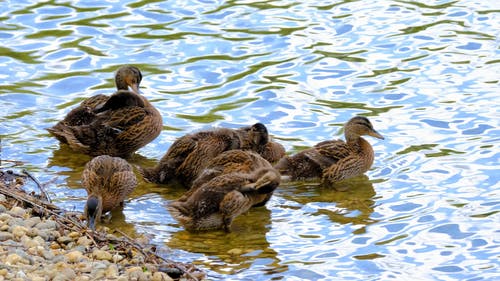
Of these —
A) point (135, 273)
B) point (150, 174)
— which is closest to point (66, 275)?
point (135, 273)

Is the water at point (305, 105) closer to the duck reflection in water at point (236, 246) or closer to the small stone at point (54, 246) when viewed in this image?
the duck reflection in water at point (236, 246)

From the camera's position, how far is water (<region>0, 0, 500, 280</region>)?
32.9 ft

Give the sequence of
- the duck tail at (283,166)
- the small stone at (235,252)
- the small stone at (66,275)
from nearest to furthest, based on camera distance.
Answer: the small stone at (66,275), the small stone at (235,252), the duck tail at (283,166)

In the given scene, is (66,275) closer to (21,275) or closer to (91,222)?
(21,275)

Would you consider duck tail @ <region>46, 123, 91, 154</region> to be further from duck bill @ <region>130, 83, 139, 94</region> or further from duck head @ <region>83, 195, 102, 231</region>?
duck head @ <region>83, 195, 102, 231</region>

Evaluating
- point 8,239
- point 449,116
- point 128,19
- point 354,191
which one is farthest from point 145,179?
point 128,19

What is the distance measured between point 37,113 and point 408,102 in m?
4.25

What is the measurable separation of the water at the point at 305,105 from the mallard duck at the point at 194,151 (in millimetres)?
175

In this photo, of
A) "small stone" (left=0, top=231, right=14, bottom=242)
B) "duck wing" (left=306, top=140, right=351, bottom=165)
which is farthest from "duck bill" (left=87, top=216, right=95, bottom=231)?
"duck wing" (left=306, top=140, right=351, bottom=165)

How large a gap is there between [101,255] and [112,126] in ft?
10.8

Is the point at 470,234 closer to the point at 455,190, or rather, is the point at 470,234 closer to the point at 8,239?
the point at 455,190

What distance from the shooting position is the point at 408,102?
1339 cm

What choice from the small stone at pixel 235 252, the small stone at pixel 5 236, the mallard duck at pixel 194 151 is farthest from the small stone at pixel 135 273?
the mallard duck at pixel 194 151

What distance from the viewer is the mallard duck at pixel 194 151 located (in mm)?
11500
